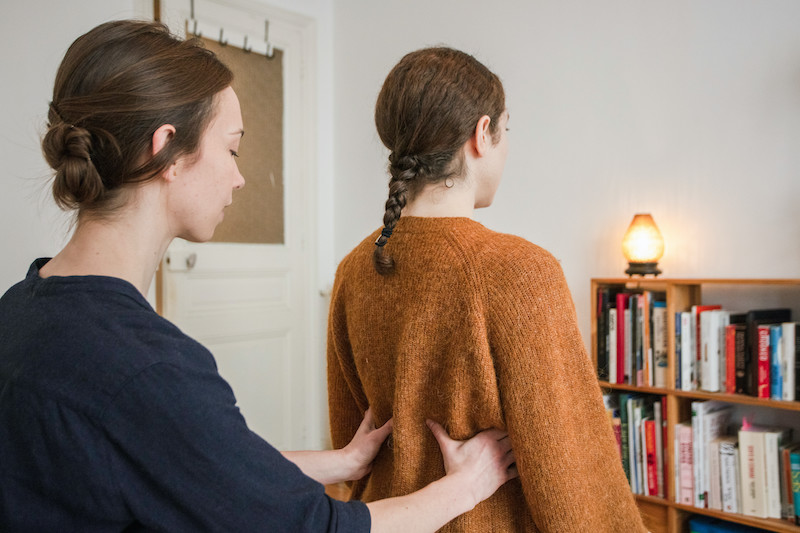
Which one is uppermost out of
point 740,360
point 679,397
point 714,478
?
point 740,360

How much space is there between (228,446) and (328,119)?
3.31 m

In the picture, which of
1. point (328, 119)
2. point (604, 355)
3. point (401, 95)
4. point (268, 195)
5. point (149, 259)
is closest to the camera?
point (149, 259)

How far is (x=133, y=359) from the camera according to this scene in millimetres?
710

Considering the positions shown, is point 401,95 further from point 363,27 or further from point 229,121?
point 363,27

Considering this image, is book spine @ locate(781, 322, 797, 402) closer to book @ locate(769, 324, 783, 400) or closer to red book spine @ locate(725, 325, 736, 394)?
book @ locate(769, 324, 783, 400)

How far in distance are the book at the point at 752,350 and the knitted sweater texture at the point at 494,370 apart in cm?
130

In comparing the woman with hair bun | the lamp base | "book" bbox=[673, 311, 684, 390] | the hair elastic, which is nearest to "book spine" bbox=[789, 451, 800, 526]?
"book" bbox=[673, 311, 684, 390]

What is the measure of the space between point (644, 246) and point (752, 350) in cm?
52

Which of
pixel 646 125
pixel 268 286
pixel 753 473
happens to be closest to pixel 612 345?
pixel 753 473

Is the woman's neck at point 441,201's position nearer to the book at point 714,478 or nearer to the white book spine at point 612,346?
the white book spine at point 612,346

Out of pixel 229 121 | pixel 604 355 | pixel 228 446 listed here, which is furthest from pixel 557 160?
pixel 228 446

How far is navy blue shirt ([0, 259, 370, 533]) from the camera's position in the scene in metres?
0.70

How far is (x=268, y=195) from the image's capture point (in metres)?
3.54

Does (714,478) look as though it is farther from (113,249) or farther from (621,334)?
(113,249)
